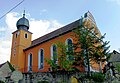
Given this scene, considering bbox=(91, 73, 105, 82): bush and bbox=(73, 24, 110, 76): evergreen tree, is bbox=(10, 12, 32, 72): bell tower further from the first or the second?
bbox=(91, 73, 105, 82): bush

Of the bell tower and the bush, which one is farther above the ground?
the bell tower

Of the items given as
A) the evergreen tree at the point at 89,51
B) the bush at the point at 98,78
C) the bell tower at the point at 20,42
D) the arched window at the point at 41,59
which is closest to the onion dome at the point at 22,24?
the bell tower at the point at 20,42

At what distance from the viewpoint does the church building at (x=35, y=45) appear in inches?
1276

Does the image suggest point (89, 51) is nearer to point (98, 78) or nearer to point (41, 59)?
point (98, 78)

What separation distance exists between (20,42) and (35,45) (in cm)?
435

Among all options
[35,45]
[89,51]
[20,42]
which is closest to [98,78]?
[89,51]

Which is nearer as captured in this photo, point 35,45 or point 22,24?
point 35,45

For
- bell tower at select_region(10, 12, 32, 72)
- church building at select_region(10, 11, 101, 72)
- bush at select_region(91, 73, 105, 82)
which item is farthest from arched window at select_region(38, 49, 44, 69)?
bush at select_region(91, 73, 105, 82)

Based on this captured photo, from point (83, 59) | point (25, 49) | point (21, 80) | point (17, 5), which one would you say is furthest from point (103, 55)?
point (25, 49)

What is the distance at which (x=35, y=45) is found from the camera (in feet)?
123

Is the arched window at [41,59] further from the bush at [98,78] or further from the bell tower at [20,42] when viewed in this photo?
the bush at [98,78]

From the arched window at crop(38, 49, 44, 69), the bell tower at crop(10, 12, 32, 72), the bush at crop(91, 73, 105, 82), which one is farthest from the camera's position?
the bell tower at crop(10, 12, 32, 72)

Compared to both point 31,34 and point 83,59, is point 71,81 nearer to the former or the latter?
point 83,59

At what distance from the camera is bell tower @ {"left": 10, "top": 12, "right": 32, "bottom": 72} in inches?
1528
